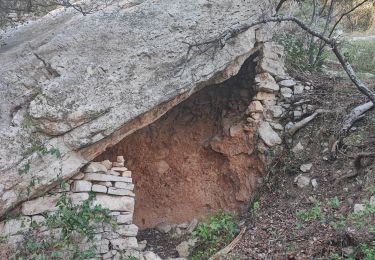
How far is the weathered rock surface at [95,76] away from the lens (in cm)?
397

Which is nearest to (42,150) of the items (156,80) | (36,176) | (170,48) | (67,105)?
(36,176)

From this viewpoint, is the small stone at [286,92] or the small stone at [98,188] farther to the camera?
the small stone at [286,92]

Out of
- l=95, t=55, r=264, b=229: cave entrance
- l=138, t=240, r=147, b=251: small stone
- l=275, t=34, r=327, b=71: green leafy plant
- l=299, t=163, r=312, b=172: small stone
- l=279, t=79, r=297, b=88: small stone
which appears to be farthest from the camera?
l=275, t=34, r=327, b=71: green leafy plant

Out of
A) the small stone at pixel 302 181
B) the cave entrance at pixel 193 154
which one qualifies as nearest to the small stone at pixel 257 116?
the cave entrance at pixel 193 154

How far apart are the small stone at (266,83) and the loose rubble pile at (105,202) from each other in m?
2.29

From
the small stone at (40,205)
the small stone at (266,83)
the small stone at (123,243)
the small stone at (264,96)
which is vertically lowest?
the small stone at (123,243)

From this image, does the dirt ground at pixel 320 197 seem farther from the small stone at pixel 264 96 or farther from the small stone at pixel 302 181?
the small stone at pixel 264 96

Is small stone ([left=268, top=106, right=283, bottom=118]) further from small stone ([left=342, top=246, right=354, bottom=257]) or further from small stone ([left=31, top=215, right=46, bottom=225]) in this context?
small stone ([left=31, top=215, right=46, bottom=225])

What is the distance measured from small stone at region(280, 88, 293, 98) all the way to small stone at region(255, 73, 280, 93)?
0.23ft

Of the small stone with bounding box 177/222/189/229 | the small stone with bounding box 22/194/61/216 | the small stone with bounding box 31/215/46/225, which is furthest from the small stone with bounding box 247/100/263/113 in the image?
the small stone with bounding box 31/215/46/225

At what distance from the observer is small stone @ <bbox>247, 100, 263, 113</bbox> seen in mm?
5570

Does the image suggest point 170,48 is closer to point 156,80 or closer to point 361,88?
point 156,80

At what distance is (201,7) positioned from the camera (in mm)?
4785

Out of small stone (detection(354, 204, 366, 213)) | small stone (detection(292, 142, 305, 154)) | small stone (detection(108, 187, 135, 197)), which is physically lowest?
small stone (detection(108, 187, 135, 197))
